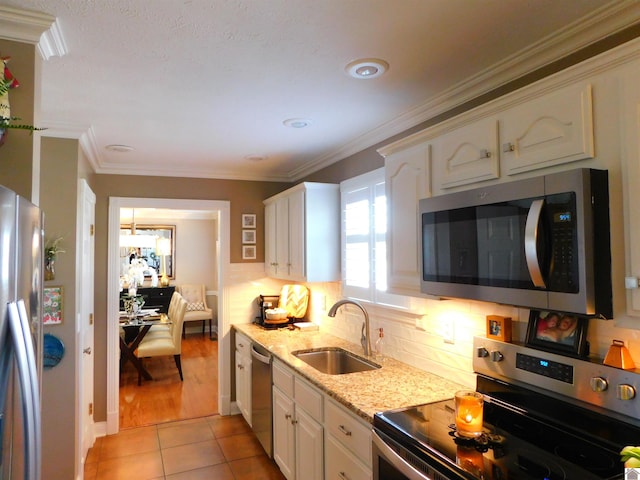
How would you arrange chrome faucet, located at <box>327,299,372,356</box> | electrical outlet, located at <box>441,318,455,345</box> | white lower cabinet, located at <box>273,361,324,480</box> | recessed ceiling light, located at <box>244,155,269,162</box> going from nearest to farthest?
electrical outlet, located at <box>441,318,455,345</box> < white lower cabinet, located at <box>273,361,324,480</box> < chrome faucet, located at <box>327,299,372,356</box> < recessed ceiling light, located at <box>244,155,269,162</box>

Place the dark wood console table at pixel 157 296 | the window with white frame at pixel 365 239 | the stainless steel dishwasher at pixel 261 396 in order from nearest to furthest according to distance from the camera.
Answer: the window with white frame at pixel 365 239 < the stainless steel dishwasher at pixel 261 396 < the dark wood console table at pixel 157 296

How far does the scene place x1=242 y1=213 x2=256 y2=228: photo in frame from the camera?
432cm

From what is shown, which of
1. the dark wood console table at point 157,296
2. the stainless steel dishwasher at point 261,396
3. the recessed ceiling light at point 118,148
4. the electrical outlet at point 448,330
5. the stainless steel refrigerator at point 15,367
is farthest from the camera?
the dark wood console table at point 157,296

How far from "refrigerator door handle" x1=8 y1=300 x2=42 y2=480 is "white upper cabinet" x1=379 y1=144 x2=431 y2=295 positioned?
1.50 m

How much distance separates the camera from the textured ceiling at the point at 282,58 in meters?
1.48

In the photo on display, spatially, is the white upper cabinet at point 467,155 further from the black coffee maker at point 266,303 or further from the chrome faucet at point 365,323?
the black coffee maker at point 266,303

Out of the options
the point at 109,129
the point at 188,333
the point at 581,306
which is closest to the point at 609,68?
the point at 581,306

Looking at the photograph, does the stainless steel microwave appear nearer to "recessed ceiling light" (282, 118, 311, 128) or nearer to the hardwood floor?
"recessed ceiling light" (282, 118, 311, 128)

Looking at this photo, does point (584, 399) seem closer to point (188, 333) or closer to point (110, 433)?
point (110, 433)

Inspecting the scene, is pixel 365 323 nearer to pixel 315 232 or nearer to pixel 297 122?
pixel 315 232

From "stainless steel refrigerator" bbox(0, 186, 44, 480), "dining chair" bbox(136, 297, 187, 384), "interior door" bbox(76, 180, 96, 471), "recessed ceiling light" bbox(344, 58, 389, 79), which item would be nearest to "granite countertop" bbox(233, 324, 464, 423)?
"stainless steel refrigerator" bbox(0, 186, 44, 480)

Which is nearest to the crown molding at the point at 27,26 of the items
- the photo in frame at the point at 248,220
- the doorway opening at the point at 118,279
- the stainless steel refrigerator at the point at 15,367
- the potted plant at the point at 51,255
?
the stainless steel refrigerator at the point at 15,367

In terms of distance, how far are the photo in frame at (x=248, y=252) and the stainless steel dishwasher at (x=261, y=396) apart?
1.11 metres

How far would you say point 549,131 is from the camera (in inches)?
53.7
